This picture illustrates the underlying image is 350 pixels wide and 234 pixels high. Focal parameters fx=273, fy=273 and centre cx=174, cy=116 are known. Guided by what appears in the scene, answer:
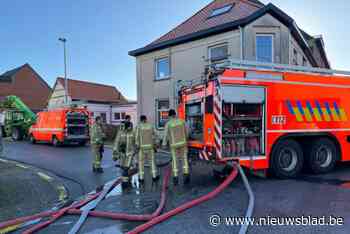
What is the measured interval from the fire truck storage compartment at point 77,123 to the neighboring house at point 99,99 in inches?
477

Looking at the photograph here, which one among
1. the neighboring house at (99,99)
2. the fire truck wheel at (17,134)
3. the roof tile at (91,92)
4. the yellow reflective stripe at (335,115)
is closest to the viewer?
the yellow reflective stripe at (335,115)

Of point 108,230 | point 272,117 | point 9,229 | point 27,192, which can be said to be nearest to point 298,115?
point 272,117

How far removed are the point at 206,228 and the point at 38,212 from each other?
3.09m

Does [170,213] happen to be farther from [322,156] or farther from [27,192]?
[322,156]

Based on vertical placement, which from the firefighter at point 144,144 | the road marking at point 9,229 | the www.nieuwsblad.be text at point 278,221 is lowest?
the road marking at point 9,229

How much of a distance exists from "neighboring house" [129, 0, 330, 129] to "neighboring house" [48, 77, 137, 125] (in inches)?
517

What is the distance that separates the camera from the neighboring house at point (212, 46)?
40.4 feet

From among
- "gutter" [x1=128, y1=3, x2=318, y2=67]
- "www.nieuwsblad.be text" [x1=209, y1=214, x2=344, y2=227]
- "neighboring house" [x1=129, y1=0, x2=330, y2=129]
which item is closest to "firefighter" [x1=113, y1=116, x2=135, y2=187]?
"www.nieuwsblad.be text" [x1=209, y1=214, x2=344, y2=227]

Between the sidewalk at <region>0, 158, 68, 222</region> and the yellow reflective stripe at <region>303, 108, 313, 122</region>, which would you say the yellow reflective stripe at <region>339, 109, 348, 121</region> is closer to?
the yellow reflective stripe at <region>303, 108, 313, 122</region>

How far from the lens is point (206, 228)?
390cm

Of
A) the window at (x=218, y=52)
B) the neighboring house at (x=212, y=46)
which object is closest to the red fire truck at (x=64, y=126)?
the neighboring house at (x=212, y=46)

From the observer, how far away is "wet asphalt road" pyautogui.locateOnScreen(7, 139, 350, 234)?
12.9ft

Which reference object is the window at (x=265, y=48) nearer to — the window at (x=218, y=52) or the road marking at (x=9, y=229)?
the window at (x=218, y=52)

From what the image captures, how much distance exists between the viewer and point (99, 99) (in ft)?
115
